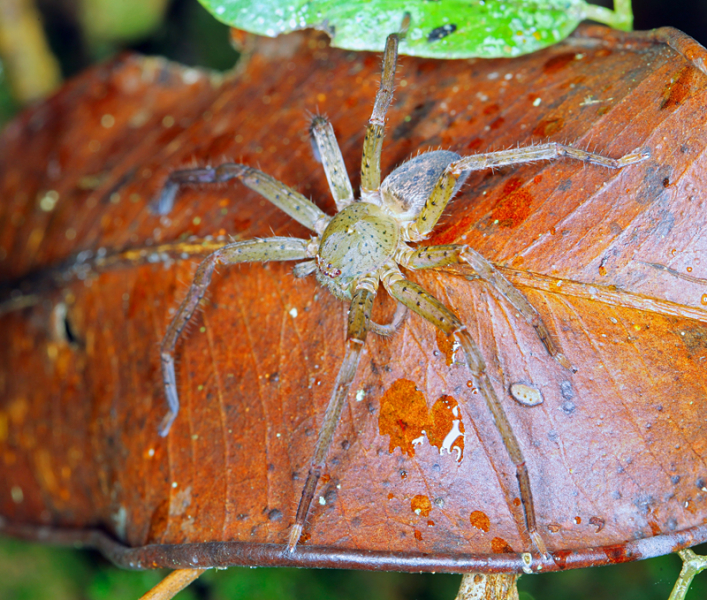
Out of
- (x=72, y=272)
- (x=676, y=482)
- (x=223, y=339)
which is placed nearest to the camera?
(x=676, y=482)

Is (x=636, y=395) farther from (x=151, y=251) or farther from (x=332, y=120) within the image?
(x=151, y=251)

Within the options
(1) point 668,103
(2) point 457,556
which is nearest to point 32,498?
(2) point 457,556

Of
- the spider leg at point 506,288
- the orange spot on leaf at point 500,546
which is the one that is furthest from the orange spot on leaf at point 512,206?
the orange spot on leaf at point 500,546

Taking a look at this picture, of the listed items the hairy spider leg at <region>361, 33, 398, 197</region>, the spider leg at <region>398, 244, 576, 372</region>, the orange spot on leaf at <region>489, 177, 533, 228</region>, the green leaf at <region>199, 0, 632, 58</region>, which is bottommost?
the spider leg at <region>398, 244, 576, 372</region>

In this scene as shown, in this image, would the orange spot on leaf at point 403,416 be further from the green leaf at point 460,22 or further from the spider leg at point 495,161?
the green leaf at point 460,22

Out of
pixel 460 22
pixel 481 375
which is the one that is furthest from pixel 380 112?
pixel 481 375

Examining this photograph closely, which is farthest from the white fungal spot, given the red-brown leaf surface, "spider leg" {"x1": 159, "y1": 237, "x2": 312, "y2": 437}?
"spider leg" {"x1": 159, "y1": 237, "x2": 312, "y2": 437}

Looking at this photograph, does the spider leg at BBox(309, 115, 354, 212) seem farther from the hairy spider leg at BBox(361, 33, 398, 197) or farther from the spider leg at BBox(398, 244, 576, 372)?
the spider leg at BBox(398, 244, 576, 372)

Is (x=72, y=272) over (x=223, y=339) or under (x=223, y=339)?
over
